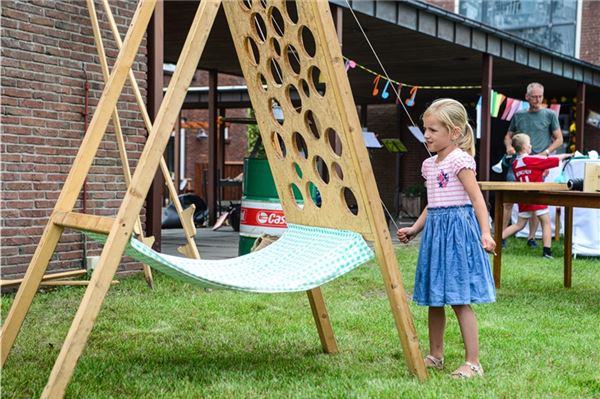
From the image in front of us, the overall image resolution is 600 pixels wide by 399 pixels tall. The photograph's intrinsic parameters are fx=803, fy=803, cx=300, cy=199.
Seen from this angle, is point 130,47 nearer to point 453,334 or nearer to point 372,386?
point 372,386

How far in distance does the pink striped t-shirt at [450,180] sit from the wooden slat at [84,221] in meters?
1.47

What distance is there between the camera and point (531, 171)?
7996 mm

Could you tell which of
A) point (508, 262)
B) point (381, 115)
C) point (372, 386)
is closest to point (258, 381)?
point (372, 386)

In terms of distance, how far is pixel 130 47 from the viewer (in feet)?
10.4

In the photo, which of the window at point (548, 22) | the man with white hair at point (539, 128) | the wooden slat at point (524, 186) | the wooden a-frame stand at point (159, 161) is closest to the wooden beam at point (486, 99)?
the man with white hair at point (539, 128)

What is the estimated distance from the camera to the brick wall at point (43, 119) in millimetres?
5594

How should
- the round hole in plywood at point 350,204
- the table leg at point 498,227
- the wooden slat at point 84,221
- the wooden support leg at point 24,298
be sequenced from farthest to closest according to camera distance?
1. the table leg at point 498,227
2. the round hole in plywood at point 350,204
3. the wooden support leg at point 24,298
4. the wooden slat at point 84,221

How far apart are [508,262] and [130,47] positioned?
554 centimetres

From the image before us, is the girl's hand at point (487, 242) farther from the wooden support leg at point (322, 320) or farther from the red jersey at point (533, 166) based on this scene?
the red jersey at point (533, 166)

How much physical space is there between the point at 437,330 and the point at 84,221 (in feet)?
5.34

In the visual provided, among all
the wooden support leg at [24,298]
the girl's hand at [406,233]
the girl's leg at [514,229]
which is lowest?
the girl's leg at [514,229]

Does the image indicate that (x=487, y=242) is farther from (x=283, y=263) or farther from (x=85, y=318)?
(x=85, y=318)

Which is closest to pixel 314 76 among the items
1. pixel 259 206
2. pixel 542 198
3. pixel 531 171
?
pixel 531 171

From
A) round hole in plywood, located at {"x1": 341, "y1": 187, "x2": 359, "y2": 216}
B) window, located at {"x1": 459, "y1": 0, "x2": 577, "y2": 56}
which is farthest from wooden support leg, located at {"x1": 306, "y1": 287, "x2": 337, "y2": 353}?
window, located at {"x1": 459, "y1": 0, "x2": 577, "y2": 56}
